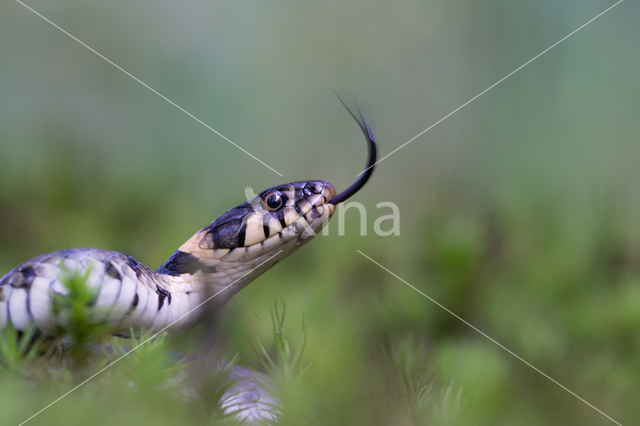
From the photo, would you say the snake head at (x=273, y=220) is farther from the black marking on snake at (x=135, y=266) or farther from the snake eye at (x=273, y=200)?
the black marking on snake at (x=135, y=266)

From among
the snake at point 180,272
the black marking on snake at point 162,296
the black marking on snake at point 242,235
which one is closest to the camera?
the snake at point 180,272

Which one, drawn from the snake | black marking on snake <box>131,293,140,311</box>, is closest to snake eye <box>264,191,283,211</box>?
the snake

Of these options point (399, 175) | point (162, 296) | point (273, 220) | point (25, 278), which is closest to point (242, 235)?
point (273, 220)

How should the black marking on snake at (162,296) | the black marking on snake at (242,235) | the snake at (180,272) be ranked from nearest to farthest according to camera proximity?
the snake at (180,272) < the black marking on snake at (162,296) < the black marking on snake at (242,235)

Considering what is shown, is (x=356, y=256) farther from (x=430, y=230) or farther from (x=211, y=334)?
(x=211, y=334)

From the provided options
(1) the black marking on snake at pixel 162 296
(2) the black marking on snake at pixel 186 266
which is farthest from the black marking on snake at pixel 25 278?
(2) the black marking on snake at pixel 186 266

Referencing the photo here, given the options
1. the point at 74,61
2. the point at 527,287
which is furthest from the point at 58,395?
the point at 74,61
